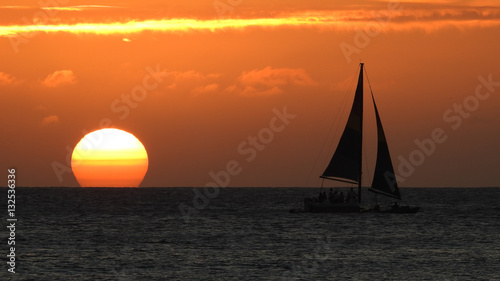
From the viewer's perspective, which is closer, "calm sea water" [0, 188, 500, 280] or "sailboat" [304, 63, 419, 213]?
"calm sea water" [0, 188, 500, 280]

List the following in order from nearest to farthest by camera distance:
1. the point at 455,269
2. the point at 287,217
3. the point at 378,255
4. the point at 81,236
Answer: the point at 455,269
the point at 378,255
the point at 81,236
the point at 287,217

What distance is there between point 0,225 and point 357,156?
35.3 m

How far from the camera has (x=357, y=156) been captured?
83000 millimetres

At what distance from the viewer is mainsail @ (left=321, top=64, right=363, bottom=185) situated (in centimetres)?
8256

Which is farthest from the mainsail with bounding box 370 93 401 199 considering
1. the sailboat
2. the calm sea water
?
the calm sea water

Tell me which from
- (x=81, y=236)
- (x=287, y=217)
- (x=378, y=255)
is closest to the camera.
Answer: (x=378, y=255)

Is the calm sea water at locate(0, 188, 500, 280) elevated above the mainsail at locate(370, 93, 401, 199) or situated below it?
below

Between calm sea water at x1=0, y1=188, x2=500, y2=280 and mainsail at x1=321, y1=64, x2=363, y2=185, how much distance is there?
4.87 meters

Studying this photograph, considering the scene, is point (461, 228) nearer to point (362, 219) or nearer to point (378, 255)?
point (362, 219)

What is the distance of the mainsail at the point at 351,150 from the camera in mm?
82562

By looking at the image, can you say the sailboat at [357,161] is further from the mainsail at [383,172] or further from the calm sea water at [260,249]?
the calm sea water at [260,249]

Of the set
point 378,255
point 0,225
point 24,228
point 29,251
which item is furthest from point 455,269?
point 0,225

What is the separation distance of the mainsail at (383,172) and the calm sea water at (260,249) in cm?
345

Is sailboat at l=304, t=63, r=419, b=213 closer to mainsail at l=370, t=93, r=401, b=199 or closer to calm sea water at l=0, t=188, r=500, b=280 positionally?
mainsail at l=370, t=93, r=401, b=199
